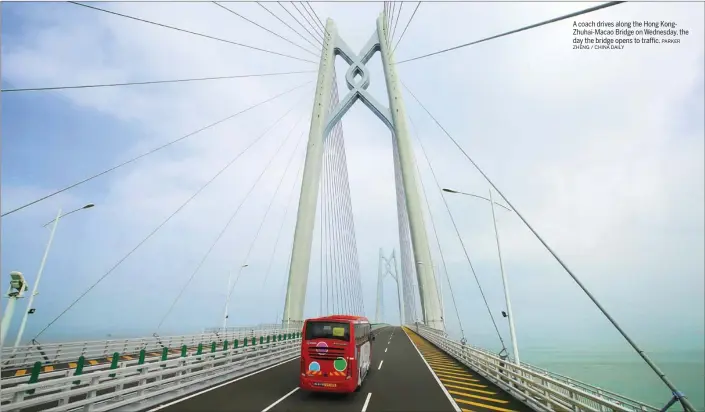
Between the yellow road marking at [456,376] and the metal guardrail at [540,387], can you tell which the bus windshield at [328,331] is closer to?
the metal guardrail at [540,387]

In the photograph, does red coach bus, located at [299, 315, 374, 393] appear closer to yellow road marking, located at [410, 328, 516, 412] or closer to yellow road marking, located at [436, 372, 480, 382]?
yellow road marking, located at [410, 328, 516, 412]

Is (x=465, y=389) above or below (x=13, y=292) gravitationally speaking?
below

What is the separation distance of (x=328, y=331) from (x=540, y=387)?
248 inches

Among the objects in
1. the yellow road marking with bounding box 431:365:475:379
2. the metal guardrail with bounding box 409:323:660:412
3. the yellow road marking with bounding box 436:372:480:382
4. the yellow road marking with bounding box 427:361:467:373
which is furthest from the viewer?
the yellow road marking with bounding box 427:361:467:373

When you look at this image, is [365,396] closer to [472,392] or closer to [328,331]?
[328,331]

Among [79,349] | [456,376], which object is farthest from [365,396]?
[79,349]

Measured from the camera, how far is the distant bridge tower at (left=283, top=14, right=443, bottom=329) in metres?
27.8

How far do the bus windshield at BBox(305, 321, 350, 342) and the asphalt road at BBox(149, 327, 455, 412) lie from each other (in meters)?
1.76

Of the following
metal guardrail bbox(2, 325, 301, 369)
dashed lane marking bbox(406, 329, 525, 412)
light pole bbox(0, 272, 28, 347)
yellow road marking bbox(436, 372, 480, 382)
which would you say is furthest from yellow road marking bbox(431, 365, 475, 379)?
light pole bbox(0, 272, 28, 347)

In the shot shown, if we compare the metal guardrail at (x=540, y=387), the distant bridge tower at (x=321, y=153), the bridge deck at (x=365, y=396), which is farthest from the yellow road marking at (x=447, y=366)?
the distant bridge tower at (x=321, y=153)

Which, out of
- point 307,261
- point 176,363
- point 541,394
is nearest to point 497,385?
point 541,394

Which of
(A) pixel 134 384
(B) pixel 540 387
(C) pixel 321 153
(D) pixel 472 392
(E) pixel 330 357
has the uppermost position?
(C) pixel 321 153

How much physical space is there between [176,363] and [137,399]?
6.31 feet

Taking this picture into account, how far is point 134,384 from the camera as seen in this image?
11.1 meters
